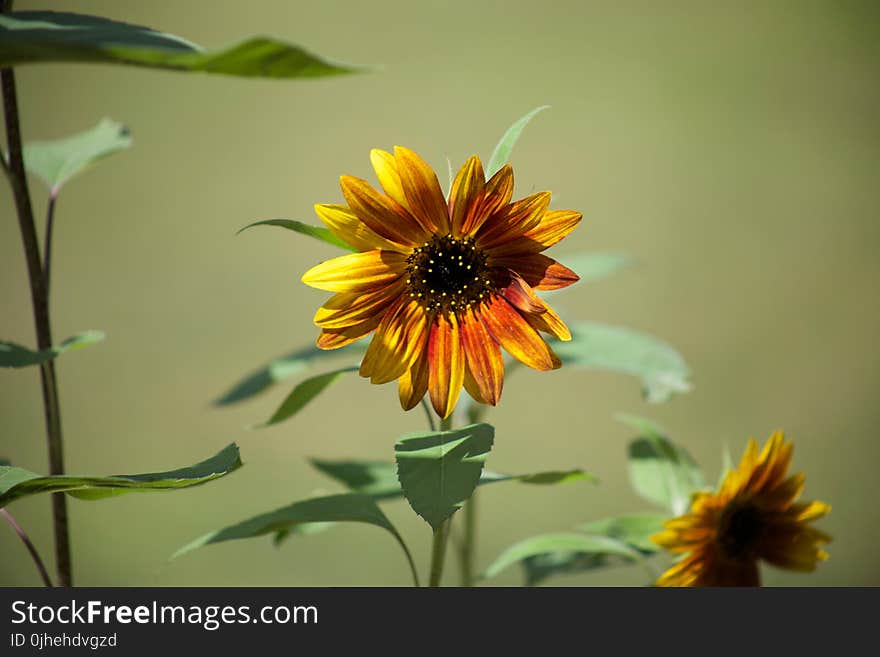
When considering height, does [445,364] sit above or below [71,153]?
below

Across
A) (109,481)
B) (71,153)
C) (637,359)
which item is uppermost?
(71,153)

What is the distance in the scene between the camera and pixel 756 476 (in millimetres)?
379

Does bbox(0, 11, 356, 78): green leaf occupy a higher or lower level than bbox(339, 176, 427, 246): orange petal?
lower

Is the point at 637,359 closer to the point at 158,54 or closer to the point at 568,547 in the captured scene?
the point at 568,547

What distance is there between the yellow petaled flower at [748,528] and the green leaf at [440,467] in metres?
0.12

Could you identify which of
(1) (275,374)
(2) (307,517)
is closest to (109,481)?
(2) (307,517)

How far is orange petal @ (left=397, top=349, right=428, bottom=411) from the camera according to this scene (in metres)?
0.30

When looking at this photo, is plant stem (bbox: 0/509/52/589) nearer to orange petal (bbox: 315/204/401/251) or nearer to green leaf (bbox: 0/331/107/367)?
green leaf (bbox: 0/331/107/367)

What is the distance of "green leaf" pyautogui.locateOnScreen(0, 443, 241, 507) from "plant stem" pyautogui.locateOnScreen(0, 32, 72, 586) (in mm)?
50

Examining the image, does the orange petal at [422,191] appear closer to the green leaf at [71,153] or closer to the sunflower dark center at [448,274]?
the sunflower dark center at [448,274]

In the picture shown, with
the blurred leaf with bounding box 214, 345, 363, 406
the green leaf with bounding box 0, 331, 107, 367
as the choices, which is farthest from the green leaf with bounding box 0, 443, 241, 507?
the blurred leaf with bounding box 214, 345, 363, 406

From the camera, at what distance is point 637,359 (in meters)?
0.45

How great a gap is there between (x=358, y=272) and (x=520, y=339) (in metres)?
0.06
